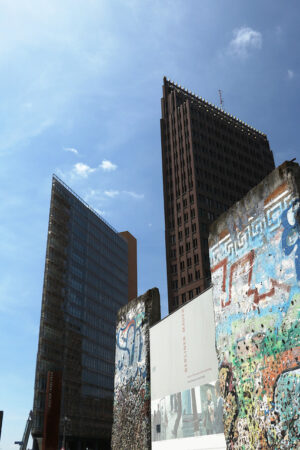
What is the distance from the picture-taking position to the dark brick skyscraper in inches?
3600

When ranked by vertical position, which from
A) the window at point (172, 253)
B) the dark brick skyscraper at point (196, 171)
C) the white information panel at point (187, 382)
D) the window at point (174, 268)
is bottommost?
the white information panel at point (187, 382)

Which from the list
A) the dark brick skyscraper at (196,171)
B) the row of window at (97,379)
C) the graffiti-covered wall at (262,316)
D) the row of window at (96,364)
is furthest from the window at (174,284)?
the graffiti-covered wall at (262,316)

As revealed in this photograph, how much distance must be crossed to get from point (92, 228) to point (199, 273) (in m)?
41.4

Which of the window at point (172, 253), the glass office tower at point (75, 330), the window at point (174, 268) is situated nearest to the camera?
the glass office tower at point (75, 330)

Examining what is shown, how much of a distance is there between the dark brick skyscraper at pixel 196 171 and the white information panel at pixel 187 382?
198 ft

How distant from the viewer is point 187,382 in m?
23.1

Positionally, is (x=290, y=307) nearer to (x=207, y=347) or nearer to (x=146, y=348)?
(x=207, y=347)

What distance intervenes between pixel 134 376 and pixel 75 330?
243 ft

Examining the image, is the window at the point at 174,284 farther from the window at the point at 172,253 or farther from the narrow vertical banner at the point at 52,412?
the narrow vertical banner at the point at 52,412

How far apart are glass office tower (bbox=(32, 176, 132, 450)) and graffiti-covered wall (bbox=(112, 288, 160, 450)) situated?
5544 centimetres

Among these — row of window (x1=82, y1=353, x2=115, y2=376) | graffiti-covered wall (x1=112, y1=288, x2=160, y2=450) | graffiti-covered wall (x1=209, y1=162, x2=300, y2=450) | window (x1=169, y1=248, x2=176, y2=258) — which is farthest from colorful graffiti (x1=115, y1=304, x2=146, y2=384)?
row of window (x1=82, y1=353, x2=115, y2=376)

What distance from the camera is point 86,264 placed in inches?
4345

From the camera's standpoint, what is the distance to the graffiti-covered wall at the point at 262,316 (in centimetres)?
1525

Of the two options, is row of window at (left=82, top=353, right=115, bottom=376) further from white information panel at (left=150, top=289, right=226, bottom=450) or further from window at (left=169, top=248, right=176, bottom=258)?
white information panel at (left=150, top=289, right=226, bottom=450)
